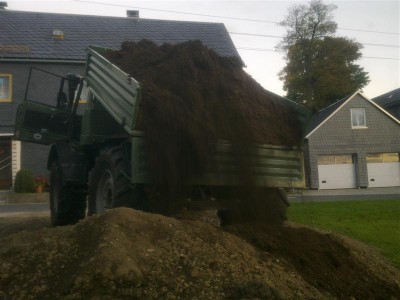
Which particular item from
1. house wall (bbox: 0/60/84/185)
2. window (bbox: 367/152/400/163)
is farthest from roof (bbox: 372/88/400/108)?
house wall (bbox: 0/60/84/185)

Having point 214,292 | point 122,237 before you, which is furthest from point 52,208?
point 214,292

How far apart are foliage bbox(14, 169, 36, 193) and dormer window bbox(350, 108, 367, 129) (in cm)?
2067

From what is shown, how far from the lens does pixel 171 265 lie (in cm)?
462

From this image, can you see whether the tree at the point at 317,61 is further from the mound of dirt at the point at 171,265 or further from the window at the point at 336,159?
the mound of dirt at the point at 171,265

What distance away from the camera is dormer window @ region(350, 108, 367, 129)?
33469 millimetres

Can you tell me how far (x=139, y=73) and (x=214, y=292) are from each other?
12.1 ft

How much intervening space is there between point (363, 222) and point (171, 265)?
7867 millimetres

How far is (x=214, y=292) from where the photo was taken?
433 centimetres

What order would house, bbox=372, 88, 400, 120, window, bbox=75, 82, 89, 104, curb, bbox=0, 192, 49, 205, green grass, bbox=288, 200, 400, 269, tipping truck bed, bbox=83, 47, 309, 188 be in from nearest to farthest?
tipping truck bed, bbox=83, 47, 309, 188
window, bbox=75, 82, 89, 104
green grass, bbox=288, 200, 400, 269
curb, bbox=0, 192, 49, 205
house, bbox=372, 88, 400, 120

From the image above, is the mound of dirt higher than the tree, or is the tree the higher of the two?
the tree

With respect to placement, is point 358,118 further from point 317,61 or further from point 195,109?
point 195,109

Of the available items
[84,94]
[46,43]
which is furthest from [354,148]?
[84,94]

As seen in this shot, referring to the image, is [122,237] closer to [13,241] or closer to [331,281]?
[13,241]

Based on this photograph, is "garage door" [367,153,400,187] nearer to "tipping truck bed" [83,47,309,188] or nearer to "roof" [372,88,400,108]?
"roof" [372,88,400,108]
